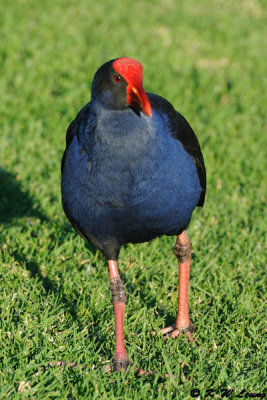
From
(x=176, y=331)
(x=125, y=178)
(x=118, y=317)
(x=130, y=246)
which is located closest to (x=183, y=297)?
(x=176, y=331)

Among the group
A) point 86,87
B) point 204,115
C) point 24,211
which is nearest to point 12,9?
point 86,87

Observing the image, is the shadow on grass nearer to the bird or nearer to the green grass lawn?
the green grass lawn

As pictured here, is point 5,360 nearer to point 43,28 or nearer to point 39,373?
point 39,373

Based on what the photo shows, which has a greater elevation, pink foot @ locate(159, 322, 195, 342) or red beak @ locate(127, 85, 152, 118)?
red beak @ locate(127, 85, 152, 118)

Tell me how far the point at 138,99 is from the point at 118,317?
4.02 feet

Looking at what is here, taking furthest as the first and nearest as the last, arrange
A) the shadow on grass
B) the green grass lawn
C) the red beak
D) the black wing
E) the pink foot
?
1. the shadow on grass
2. the pink foot
3. the black wing
4. the green grass lawn
5. the red beak

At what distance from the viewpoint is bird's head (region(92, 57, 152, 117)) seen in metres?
2.75

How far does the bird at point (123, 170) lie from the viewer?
2.80m

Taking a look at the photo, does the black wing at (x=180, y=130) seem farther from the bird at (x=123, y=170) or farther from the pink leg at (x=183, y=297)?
the pink leg at (x=183, y=297)

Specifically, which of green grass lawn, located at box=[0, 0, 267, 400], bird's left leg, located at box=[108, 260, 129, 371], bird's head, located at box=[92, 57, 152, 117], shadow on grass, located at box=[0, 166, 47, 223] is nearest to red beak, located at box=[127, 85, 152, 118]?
bird's head, located at box=[92, 57, 152, 117]

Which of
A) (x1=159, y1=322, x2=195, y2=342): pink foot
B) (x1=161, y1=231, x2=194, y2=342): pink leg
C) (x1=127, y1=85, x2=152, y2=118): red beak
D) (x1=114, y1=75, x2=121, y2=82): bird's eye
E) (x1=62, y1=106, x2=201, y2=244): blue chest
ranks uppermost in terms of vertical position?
(x1=114, y1=75, x2=121, y2=82): bird's eye

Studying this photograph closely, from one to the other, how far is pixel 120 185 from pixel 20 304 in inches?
46.3

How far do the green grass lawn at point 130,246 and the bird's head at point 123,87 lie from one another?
1.29 m

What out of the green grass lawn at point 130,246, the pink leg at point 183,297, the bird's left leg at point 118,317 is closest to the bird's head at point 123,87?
the bird's left leg at point 118,317
